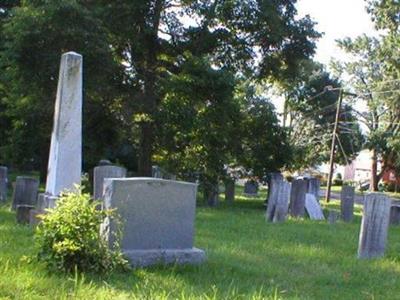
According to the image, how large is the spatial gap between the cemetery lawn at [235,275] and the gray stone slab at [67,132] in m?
1.06

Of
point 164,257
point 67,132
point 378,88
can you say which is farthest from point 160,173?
point 378,88

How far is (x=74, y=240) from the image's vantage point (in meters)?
6.47

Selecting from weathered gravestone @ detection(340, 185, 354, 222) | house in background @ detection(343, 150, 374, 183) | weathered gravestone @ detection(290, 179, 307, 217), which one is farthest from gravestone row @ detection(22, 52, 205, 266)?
house in background @ detection(343, 150, 374, 183)

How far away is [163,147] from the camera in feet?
69.6

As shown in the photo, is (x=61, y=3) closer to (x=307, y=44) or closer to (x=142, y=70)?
(x=142, y=70)

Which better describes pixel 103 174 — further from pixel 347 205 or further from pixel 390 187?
pixel 390 187

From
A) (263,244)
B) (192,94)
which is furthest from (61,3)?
(263,244)

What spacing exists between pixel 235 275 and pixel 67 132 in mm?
4733

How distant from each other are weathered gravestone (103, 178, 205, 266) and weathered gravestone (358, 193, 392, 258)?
114 inches

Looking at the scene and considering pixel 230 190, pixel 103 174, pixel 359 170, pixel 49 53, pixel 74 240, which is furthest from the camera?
pixel 359 170

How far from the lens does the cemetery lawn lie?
5.79 m

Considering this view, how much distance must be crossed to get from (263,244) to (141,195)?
3.19m

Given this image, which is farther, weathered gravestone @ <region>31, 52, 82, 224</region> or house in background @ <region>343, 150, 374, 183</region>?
house in background @ <region>343, 150, 374, 183</region>

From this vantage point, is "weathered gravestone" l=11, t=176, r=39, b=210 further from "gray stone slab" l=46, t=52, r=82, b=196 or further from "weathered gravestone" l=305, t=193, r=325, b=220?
"weathered gravestone" l=305, t=193, r=325, b=220
